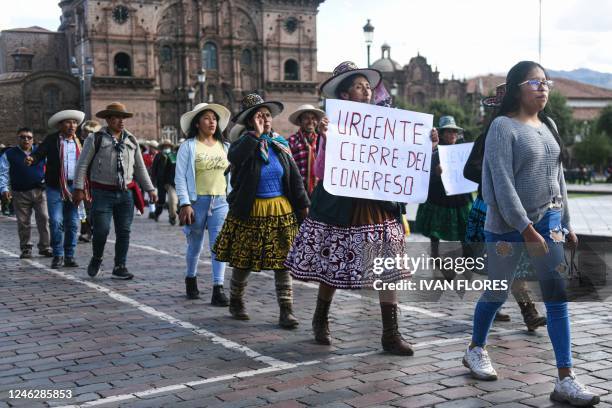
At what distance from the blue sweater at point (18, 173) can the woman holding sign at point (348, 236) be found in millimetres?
7565

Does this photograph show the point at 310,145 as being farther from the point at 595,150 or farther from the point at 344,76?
the point at 595,150

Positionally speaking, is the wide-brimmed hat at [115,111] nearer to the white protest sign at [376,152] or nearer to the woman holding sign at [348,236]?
the woman holding sign at [348,236]

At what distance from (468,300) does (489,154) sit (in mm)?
3507

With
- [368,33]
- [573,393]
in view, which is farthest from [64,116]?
[368,33]

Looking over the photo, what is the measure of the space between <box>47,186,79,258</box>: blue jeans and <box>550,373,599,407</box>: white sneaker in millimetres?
8152

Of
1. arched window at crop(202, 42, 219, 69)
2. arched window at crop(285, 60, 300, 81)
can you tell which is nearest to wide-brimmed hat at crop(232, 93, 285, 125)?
arched window at crop(202, 42, 219, 69)

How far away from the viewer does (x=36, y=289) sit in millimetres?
9039

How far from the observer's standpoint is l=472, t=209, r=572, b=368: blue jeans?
4.50 meters

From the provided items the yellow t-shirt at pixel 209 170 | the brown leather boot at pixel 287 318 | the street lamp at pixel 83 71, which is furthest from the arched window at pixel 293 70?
the brown leather boot at pixel 287 318

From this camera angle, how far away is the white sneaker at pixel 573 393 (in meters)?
4.32

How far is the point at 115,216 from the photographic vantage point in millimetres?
9805

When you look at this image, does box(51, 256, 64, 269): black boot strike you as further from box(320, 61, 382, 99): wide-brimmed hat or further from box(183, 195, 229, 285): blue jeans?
box(320, 61, 382, 99): wide-brimmed hat

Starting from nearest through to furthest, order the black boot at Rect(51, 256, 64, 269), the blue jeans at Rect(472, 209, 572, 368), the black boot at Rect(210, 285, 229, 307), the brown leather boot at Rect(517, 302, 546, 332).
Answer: the blue jeans at Rect(472, 209, 572, 368), the brown leather boot at Rect(517, 302, 546, 332), the black boot at Rect(210, 285, 229, 307), the black boot at Rect(51, 256, 64, 269)

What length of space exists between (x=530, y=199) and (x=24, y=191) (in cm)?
962
